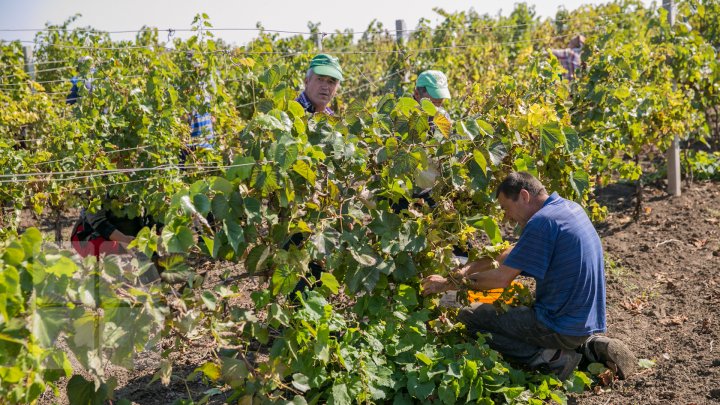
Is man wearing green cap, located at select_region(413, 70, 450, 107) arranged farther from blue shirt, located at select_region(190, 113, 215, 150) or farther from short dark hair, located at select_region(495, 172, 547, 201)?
blue shirt, located at select_region(190, 113, 215, 150)

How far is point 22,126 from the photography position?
27.6 ft

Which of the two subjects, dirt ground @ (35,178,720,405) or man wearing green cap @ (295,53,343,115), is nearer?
dirt ground @ (35,178,720,405)

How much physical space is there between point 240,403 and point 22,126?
6.37 metres

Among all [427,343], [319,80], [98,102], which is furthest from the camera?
[98,102]

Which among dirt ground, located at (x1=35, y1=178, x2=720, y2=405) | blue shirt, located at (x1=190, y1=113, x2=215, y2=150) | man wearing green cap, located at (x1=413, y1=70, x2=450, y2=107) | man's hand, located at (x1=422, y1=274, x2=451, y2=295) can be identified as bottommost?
dirt ground, located at (x1=35, y1=178, x2=720, y2=405)

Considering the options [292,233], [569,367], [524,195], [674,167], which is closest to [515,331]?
[569,367]

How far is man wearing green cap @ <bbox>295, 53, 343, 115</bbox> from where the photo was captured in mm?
4676

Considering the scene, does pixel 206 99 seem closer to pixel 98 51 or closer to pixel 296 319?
pixel 98 51

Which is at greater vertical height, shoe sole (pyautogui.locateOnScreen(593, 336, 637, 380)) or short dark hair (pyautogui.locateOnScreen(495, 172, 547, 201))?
short dark hair (pyautogui.locateOnScreen(495, 172, 547, 201))

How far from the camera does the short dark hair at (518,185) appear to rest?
3887 millimetres

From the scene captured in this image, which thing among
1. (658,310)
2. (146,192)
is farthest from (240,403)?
(658,310)

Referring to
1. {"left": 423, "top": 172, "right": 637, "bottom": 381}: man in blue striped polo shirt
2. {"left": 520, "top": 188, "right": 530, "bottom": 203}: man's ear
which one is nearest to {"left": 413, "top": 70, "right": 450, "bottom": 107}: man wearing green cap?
{"left": 423, "top": 172, "right": 637, "bottom": 381}: man in blue striped polo shirt

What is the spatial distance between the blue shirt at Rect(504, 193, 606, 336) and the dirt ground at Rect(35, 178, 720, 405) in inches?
17.4

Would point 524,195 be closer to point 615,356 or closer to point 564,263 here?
point 564,263
